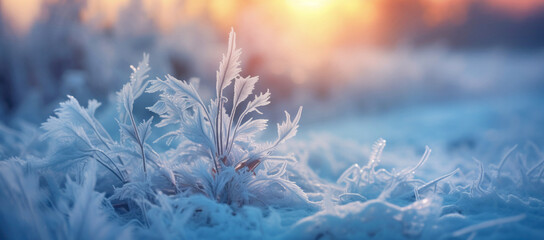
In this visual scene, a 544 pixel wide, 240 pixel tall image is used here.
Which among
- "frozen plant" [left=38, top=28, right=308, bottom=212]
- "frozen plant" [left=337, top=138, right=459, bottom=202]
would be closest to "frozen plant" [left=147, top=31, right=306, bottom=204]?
"frozen plant" [left=38, top=28, right=308, bottom=212]

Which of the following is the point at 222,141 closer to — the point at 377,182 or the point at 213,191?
the point at 213,191

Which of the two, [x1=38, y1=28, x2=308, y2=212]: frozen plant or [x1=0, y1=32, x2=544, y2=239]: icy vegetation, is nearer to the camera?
[x1=0, y1=32, x2=544, y2=239]: icy vegetation

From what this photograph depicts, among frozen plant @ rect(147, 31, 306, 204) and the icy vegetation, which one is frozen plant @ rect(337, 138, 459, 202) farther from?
frozen plant @ rect(147, 31, 306, 204)

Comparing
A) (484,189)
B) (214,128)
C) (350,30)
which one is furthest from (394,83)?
(214,128)

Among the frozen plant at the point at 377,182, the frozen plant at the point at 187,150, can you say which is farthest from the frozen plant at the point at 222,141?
the frozen plant at the point at 377,182

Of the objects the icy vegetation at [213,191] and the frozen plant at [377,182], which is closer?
the icy vegetation at [213,191]

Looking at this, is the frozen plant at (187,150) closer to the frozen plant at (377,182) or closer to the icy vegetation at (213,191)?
the icy vegetation at (213,191)

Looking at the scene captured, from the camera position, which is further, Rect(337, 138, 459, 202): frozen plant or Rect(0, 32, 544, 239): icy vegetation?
Rect(337, 138, 459, 202): frozen plant

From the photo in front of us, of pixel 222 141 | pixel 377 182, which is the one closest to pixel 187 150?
pixel 222 141
